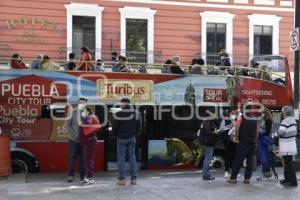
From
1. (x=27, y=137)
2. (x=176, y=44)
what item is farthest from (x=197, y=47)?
(x=27, y=137)

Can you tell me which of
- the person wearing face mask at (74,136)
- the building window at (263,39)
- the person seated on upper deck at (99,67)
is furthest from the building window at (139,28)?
the person wearing face mask at (74,136)

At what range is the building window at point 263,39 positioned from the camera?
2495 centimetres

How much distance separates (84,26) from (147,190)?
42.7 feet

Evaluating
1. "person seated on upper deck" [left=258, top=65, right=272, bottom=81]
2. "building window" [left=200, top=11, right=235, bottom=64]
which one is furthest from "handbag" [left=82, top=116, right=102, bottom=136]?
"building window" [left=200, top=11, right=235, bottom=64]

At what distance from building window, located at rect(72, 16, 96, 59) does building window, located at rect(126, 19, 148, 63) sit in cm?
144

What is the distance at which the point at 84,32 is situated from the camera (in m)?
22.7

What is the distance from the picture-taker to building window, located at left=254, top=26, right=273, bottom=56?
25.0 meters

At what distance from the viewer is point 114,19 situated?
23.0m

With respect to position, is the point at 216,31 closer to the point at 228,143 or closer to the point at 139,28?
the point at 139,28

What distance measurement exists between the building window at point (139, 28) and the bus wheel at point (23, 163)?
9724 mm

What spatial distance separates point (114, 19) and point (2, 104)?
1014 cm

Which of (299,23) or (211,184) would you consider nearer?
(211,184)

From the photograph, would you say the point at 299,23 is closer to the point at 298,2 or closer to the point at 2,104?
the point at 298,2

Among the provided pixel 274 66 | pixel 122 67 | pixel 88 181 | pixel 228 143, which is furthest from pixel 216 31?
pixel 88 181
